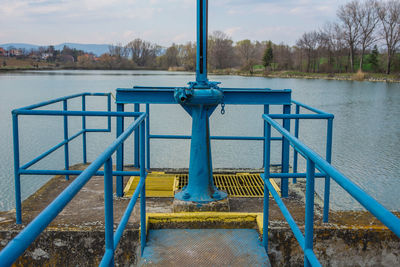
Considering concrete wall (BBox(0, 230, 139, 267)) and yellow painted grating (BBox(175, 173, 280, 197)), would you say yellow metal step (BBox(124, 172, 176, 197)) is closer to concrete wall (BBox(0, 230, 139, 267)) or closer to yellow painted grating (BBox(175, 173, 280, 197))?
yellow painted grating (BBox(175, 173, 280, 197))

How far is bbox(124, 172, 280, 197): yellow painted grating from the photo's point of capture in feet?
13.7

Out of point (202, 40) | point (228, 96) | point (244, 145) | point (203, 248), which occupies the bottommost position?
point (244, 145)

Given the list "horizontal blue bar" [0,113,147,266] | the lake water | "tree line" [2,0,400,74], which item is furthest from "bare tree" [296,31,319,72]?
"horizontal blue bar" [0,113,147,266]

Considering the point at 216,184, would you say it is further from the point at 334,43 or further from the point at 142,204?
the point at 334,43

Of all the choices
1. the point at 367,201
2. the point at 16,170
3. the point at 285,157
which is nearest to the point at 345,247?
the point at 285,157

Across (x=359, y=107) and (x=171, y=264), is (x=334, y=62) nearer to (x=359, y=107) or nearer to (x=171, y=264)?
(x=359, y=107)

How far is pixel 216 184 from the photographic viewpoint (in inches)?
179

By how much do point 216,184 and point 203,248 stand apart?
5.35ft

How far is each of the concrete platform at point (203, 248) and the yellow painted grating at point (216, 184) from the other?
956 millimetres

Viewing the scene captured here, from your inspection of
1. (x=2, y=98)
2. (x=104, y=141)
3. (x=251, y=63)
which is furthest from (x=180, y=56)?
(x=104, y=141)

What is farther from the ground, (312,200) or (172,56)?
(172,56)

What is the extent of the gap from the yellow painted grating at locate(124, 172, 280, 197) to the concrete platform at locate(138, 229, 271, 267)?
96 cm

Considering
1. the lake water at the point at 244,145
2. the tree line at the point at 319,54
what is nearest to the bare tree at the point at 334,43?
the tree line at the point at 319,54

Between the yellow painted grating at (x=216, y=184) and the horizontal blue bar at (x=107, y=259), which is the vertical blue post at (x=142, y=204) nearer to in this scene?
the horizontal blue bar at (x=107, y=259)
